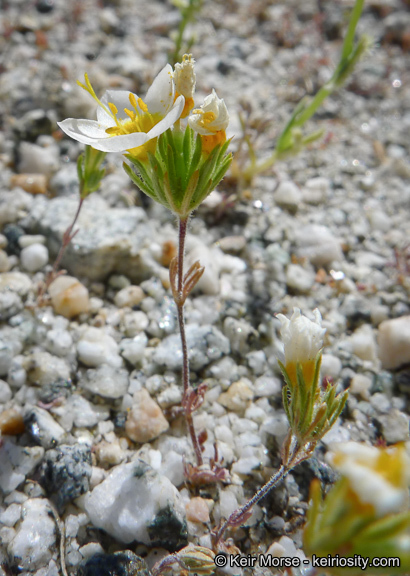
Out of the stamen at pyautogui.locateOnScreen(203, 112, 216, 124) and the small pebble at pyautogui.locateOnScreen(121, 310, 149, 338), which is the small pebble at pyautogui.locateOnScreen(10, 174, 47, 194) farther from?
the stamen at pyautogui.locateOnScreen(203, 112, 216, 124)

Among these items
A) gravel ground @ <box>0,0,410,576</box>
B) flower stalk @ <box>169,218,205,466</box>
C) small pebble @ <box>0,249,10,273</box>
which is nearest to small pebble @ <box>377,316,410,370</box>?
gravel ground @ <box>0,0,410,576</box>

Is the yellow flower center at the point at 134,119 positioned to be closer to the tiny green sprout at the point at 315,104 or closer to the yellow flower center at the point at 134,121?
the yellow flower center at the point at 134,121

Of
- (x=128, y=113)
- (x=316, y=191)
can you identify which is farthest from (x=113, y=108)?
(x=316, y=191)

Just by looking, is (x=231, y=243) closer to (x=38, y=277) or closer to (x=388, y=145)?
(x=38, y=277)

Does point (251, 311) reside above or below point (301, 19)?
below

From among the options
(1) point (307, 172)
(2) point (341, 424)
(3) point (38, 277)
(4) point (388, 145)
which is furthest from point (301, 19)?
(2) point (341, 424)

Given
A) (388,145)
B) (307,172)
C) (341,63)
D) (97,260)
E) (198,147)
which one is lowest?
(97,260)

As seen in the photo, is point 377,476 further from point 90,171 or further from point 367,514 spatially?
point 90,171

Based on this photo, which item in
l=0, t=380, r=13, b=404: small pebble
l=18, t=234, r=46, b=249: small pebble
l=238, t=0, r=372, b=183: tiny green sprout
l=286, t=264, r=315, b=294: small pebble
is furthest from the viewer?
l=238, t=0, r=372, b=183: tiny green sprout
